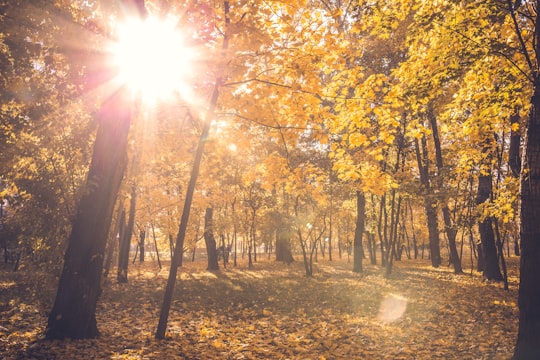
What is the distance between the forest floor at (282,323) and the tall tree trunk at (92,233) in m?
0.40

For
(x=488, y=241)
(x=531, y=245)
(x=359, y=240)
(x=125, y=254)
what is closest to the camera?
(x=531, y=245)

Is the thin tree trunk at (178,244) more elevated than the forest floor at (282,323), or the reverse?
the thin tree trunk at (178,244)

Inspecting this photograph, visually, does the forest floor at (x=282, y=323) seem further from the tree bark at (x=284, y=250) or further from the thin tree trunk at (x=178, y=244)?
the tree bark at (x=284, y=250)

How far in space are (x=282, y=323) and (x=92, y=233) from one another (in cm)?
549

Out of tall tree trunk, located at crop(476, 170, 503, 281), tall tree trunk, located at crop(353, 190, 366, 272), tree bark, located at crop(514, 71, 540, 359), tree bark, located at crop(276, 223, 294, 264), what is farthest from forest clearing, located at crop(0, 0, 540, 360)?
tree bark, located at crop(276, 223, 294, 264)

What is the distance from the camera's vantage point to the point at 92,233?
266 inches

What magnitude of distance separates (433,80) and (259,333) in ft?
22.5

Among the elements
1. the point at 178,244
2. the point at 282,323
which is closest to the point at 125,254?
the point at 282,323

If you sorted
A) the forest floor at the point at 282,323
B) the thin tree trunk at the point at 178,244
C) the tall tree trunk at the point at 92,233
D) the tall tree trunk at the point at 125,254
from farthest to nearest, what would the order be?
the tall tree trunk at the point at 125,254 < the thin tree trunk at the point at 178,244 < the tall tree trunk at the point at 92,233 < the forest floor at the point at 282,323

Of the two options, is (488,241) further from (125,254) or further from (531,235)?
(125,254)

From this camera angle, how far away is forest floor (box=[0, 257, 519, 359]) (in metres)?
6.41

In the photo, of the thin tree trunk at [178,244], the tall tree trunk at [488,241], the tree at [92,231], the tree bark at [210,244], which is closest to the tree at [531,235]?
the thin tree trunk at [178,244]

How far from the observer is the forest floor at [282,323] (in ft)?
21.0

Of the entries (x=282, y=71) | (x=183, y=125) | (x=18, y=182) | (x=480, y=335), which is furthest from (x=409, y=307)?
(x=18, y=182)
